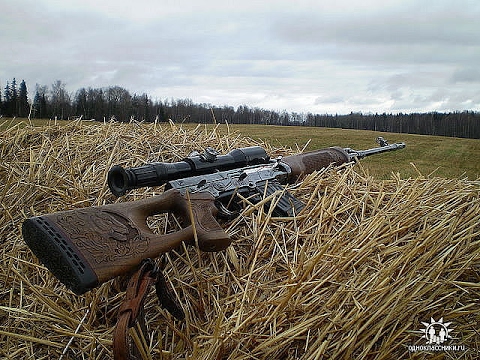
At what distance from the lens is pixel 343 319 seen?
1931mm

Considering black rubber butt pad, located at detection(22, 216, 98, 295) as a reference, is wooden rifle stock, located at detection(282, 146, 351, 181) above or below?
above

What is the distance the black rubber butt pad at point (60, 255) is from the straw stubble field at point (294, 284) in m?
0.38

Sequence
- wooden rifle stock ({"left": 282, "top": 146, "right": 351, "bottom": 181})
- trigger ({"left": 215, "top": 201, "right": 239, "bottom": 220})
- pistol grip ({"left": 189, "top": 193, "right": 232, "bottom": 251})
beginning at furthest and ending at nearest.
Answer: wooden rifle stock ({"left": 282, "top": 146, "right": 351, "bottom": 181})
trigger ({"left": 215, "top": 201, "right": 239, "bottom": 220})
pistol grip ({"left": 189, "top": 193, "right": 232, "bottom": 251})

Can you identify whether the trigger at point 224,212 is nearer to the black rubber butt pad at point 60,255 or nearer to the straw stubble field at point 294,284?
the straw stubble field at point 294,284

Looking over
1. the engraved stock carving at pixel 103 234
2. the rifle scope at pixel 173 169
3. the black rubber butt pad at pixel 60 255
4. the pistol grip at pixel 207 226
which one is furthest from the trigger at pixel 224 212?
the black rubber butt pad at pixel 60 255

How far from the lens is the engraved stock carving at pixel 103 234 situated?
1.84 m

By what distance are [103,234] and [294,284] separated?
37.8 inches

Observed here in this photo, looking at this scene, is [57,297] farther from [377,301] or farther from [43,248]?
[377,301]

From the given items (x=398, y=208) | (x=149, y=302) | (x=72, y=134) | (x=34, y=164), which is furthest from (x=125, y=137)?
(x=398, y=208)

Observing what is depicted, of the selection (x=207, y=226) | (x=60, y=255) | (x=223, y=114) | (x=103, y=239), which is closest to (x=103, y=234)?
(x=103, y=239)

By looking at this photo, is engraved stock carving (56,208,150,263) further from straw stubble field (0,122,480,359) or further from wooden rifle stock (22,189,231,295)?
straw stubble field (0,122,480,359)

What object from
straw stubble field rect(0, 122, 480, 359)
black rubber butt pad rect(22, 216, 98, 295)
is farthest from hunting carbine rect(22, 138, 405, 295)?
straw stubble field rect(0, 122, 480, 359)

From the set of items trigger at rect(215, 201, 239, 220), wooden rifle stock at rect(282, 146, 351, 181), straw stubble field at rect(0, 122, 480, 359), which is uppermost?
wooden rifle stock at rect(282, 146, 351, 181)

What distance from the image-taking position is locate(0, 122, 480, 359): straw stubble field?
6.29 ft
